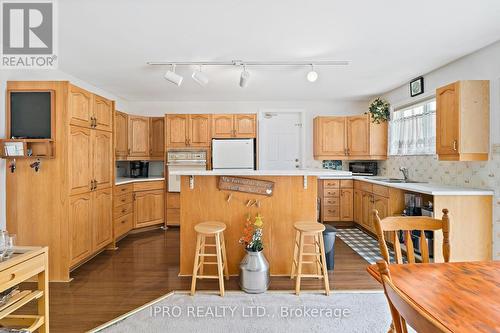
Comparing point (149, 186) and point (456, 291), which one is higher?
point (149, 186)

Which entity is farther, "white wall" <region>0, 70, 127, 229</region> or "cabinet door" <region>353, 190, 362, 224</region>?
"cabinet door" <region>353, 190, 362, 224</region>

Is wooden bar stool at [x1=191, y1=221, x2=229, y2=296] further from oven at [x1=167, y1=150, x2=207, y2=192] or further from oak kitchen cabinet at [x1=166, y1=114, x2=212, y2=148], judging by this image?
oak kitchen cabinet at [x1=166, y1=114, x2=212, y2=148]

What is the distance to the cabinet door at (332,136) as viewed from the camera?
4887 millimetres

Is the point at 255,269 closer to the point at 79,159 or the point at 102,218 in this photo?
the point at 102,218

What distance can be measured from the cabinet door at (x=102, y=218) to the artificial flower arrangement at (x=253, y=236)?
1.90 metres

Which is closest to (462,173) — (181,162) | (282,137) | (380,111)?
(380,111)

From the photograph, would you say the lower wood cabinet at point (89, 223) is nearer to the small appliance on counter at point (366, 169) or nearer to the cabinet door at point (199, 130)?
the cabinet door at point (199, 130)

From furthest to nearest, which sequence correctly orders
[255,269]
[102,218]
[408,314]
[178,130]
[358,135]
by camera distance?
[358,135] < [178,130] < [102,218] < [255,269] < [408,314]

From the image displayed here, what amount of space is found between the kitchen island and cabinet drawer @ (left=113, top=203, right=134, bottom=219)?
1573 millimetres

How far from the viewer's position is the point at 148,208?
4.48 m

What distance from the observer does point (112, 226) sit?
3.53 metres

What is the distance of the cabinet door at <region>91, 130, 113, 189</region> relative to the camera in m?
3.12

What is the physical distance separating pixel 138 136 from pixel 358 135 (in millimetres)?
4216

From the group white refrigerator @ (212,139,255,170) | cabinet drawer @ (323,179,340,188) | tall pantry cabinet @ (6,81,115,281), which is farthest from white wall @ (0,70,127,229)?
cabinet drawer @ (323,179,340,188)
